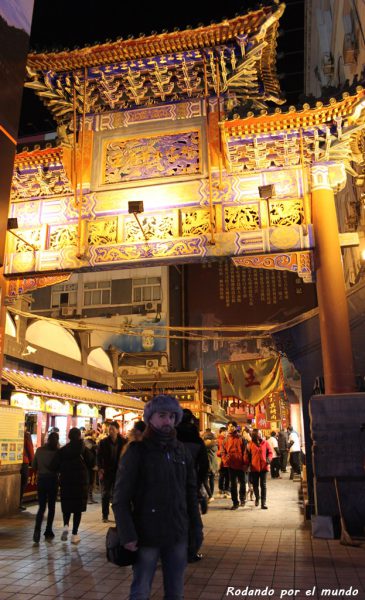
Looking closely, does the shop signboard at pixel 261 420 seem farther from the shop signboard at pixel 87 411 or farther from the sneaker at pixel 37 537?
the sneaker at pixel 37 537

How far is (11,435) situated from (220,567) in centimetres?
705

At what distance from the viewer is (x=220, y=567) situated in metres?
6.59

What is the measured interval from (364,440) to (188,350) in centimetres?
2638

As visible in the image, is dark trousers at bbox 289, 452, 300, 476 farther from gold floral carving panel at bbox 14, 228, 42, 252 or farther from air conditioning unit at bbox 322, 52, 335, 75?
air conditioning unit at bbox 322, 52, 335, 75

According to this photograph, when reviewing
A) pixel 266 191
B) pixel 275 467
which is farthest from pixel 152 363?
pixel 266 191

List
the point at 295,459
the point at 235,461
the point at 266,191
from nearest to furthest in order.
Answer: the point at 266,191, the point at 235,461, the point at 295,459

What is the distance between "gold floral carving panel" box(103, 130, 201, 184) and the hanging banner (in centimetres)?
665

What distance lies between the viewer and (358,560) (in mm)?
6785

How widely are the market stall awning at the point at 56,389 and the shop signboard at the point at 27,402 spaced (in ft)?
0.90

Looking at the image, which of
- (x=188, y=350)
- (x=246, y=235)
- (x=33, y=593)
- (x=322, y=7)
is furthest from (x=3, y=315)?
(x=188, y=350)

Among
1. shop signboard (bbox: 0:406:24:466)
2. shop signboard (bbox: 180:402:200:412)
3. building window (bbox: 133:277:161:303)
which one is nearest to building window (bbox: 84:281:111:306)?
building window (bbox: 133:277:161:303)

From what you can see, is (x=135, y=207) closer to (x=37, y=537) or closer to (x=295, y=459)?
(x=37, y=537)

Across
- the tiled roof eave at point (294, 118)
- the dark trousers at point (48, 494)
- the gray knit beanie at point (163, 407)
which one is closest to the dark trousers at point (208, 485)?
the dark trousers at point (48, 494)

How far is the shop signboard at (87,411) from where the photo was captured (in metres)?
18.1
